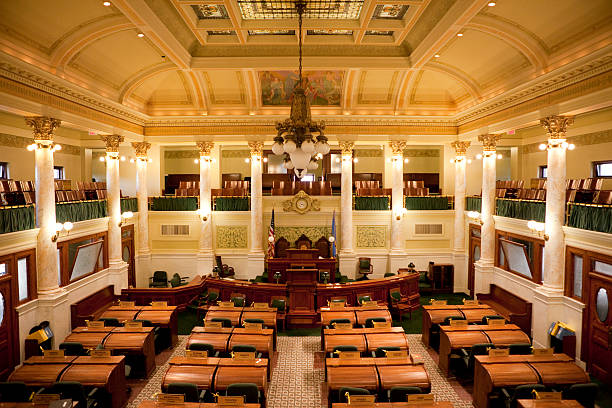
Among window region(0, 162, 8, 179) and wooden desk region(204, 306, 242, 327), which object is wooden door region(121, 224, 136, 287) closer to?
window region(0, 162, 8, 179)

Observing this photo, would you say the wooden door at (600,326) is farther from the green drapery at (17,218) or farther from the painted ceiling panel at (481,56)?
the green drapery at (17,218)

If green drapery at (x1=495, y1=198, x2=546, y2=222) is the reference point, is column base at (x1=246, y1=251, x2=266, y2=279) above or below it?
below

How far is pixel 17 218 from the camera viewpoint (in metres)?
9.91

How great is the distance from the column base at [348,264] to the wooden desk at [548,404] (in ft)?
37.6

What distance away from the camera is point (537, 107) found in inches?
457

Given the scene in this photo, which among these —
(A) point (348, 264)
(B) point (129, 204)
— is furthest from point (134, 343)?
(A) point (348, 264)

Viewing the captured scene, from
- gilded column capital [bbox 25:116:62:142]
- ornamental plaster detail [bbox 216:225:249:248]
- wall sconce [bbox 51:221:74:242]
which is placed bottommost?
ornamental plaster detail [bbox 216:225:249:248]

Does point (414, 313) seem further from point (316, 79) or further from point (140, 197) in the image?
point (140, 197)

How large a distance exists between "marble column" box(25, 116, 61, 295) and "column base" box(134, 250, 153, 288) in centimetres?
637

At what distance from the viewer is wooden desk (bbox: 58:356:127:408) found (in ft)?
23.6

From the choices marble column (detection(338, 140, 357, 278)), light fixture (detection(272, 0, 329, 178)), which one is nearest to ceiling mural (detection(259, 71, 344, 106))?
marble column (detection(338, 140, 357, 278))

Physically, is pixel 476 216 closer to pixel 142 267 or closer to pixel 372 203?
pixel 372 203

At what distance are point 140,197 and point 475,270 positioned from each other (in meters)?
15.6

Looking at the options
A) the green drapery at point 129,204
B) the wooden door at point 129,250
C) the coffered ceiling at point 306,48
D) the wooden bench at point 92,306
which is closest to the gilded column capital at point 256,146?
the coffered ceiling at point 306,48
